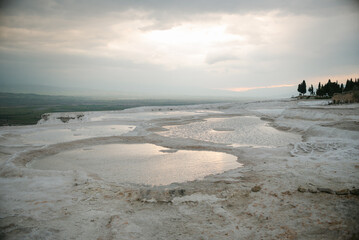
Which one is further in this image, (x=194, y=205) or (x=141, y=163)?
(x=141, y=163)

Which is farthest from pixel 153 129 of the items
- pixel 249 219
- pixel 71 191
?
pixel 249 219

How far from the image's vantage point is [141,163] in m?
10.0

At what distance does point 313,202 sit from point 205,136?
11971mm

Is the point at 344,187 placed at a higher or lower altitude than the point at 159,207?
higher

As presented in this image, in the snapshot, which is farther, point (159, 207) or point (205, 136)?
point (205, 136)

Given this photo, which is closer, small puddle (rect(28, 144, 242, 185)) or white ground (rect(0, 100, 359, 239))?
white ground (rect(0, 100, 359, 239))

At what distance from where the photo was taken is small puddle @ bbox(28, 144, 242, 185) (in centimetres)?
827

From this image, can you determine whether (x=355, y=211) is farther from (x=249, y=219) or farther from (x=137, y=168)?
(x=137, y=168)

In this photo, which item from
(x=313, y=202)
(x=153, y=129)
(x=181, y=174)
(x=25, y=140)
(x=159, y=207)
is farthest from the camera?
(x=153, y=129)

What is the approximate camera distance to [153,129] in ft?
65.9

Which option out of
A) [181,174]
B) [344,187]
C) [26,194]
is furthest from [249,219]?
[26,194]

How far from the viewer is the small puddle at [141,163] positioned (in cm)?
827

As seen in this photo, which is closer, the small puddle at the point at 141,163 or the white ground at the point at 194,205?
the white ground at the point at 194,205

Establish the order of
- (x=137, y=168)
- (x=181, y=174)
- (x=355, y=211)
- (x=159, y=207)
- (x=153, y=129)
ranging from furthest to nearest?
1. (x=153, y=129)
2. (x=137, y=168)
3. (x=181, y=174)
4. (x=159, y=207)
5. (x=355, y=211)
